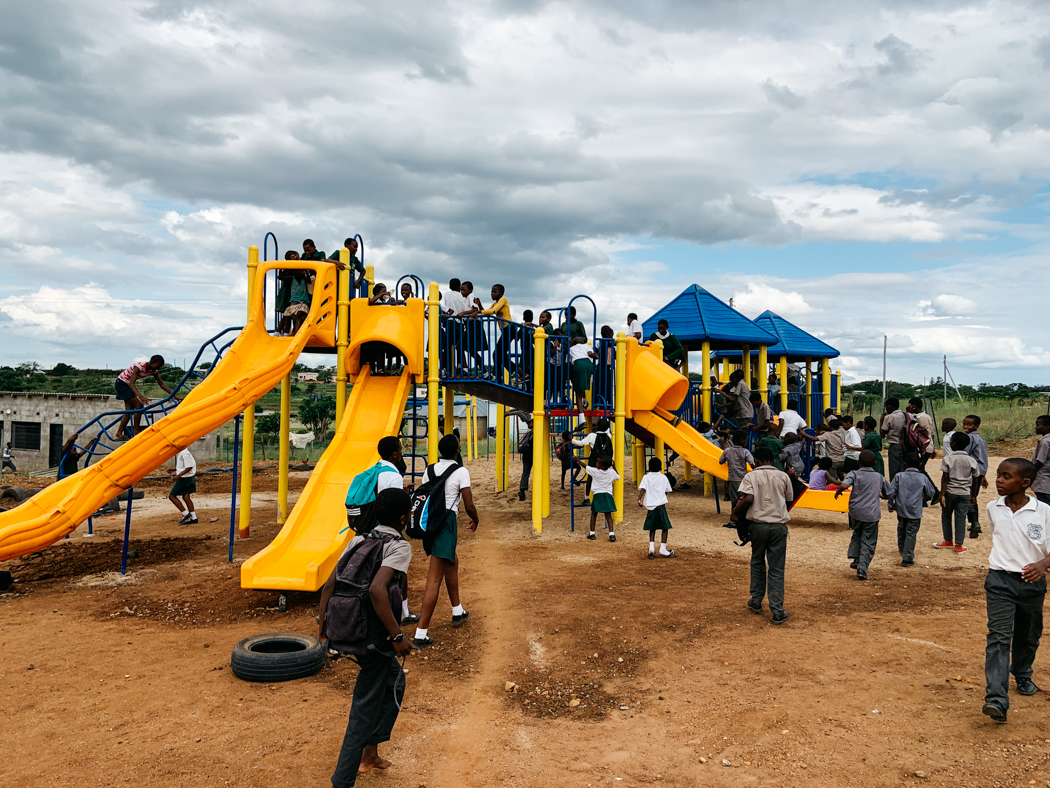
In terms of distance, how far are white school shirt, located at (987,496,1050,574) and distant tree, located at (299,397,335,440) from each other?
31033mm

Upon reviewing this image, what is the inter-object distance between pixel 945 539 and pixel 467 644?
314 inches

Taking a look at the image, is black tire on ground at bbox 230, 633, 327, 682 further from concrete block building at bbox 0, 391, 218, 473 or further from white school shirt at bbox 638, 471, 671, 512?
concrete block building at bbox 0, 391, 218, 473

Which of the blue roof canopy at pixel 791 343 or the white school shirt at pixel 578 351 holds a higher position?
the blue roof canopy at pixel 791 343

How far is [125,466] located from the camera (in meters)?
8.69

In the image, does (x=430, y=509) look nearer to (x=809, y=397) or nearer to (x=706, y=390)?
(x=706, y=390)

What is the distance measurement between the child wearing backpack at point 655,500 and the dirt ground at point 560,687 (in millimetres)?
672

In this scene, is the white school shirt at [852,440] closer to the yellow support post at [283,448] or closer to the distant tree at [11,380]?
the yellow support post at [283,448]

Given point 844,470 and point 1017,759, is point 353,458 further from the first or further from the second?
point 844,470

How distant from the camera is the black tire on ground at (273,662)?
5844mm

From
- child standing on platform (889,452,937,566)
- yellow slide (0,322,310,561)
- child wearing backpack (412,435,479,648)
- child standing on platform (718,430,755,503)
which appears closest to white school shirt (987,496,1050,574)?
child wearing backpack (412,435,479,648)

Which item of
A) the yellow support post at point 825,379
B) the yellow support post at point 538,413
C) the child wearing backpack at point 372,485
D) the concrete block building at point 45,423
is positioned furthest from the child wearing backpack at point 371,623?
the concrete block building at point 45,423

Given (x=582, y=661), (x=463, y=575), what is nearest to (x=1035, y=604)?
(x=582, y=661)

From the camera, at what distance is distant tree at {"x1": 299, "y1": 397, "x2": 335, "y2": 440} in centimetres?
3456

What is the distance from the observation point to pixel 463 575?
9414mm
